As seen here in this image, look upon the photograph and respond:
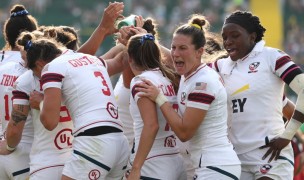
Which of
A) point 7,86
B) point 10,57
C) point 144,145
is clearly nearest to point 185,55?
point 144,145

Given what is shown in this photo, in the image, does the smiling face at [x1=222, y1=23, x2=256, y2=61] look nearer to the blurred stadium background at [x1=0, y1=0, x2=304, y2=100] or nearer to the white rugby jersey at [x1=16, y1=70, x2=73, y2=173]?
the white rugby jersey at [x1=16, y1=70, x2=73, y2=173]

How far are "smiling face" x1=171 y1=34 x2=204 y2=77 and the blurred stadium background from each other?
2213 cm

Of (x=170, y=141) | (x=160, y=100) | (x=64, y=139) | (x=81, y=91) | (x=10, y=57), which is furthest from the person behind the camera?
(x=10, y=57)

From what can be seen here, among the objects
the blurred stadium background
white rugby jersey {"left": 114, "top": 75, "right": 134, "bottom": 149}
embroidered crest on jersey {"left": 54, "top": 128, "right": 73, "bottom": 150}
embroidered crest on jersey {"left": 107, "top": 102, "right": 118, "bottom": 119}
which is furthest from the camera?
the blurred stadium background

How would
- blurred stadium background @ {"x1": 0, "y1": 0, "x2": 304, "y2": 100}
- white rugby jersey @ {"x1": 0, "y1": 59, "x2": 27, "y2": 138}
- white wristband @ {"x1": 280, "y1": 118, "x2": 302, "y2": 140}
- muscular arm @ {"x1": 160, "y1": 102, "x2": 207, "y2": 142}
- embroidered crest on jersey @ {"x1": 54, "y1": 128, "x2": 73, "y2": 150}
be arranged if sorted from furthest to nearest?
blurred stadium background @ {"x1": 0, "y1": 0, "x2": 304, "y2": 100}, white rugby jersey @ {"x1": 0, "y1": 59, "x2": 27, "y2": 138}, embroidered crest on jersey @ {"x1": 54, "y1": 128, "x2": 73, "y2": 150}, white wristband @ {"x1": 280, "y1": 118, "x2": 302, "y2": 140}, muscular arm @ {"x1": 160, "y1": 102, "x2": 207, "y2": 142}

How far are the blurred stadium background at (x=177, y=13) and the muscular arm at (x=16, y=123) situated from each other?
21.9 meters

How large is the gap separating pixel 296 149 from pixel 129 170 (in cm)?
464

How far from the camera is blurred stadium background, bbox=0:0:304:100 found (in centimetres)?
2945

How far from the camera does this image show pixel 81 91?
6496mm

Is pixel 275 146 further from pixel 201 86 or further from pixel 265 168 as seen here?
pixel 201 86

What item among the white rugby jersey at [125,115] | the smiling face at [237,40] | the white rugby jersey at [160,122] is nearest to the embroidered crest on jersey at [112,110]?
the white rugby jersey at [160,122]

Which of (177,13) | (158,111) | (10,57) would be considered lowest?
(177,13)

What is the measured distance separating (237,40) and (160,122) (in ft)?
3.45

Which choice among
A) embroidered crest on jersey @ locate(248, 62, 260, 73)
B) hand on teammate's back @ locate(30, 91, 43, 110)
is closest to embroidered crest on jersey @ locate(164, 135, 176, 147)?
embroidered crest on jersey @ locate(248, 62, 260, 73)
